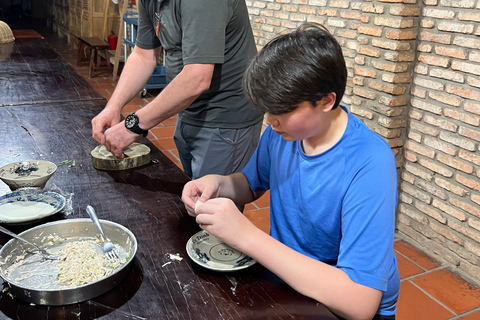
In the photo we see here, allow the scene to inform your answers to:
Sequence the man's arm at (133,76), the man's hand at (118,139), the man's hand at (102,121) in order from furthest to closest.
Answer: the man's arm at (133,76) → the man's hand at (102,121) → the man's hand at (118,139)

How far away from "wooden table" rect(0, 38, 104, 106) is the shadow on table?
1.85 m

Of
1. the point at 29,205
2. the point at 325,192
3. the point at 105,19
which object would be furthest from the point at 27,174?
the point at 105,19

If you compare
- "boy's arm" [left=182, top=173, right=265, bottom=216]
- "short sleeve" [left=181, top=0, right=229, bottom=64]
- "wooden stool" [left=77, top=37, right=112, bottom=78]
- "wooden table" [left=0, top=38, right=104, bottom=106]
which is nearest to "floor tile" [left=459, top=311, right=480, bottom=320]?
"boy's arm" [left=182, top=173, right=265, bottom=216]

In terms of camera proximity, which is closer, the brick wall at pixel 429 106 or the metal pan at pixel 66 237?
the metal pan at pixel 66 237

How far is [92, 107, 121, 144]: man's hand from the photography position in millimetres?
1930

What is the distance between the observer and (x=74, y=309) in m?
1.03

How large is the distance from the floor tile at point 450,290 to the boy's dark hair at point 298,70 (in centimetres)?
174

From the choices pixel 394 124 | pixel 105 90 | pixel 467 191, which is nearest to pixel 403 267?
pixel 467 191

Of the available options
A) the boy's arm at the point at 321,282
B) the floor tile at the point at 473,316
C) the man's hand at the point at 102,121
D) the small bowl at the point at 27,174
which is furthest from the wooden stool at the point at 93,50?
the boy's arm at the point at 321,282

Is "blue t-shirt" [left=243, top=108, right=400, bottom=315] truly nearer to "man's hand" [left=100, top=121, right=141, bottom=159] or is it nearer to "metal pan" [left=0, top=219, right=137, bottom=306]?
"metal pan" [left=0, top=219, right=137, bottom=306]

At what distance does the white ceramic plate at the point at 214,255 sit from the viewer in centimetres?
115

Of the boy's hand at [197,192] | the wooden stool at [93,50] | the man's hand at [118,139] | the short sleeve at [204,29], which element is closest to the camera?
the boy's hand at [197,192]

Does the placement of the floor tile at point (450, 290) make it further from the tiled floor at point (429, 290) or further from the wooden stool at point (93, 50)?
the wooden stool at point (93, 50)

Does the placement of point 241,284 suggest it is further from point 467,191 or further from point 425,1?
point 425,1
